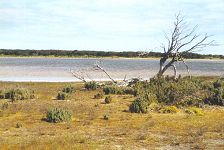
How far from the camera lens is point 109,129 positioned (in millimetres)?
17250

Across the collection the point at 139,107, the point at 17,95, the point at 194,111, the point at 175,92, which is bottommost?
the point at 17,95

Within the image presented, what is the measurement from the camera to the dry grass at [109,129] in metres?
14.3

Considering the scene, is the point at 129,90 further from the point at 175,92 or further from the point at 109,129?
the point at 109,129

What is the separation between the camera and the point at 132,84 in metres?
33.8

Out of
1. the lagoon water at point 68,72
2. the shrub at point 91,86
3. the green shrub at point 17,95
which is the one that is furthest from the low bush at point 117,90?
the green shrub at point 17,95

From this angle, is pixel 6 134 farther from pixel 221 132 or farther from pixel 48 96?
pixel 48 96

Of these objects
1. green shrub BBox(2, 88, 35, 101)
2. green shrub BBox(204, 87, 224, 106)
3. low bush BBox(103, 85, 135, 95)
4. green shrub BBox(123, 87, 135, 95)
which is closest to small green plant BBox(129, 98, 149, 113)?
green shrub BBox(204, 87, 224, 106)

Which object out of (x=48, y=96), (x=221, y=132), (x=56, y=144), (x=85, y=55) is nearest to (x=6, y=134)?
(x=56, y=144)

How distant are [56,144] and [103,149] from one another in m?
1.38

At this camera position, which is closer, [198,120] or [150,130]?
[150,130]

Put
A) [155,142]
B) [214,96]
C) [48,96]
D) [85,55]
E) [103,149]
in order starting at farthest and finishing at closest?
[85,55] < [48,96] < [214,96] < [155,142] < [103,149]

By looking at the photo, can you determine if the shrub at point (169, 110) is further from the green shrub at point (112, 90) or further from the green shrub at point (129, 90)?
the green shrub at point (112, 90)

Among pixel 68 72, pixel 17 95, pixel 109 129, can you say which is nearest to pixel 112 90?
pixel 17 95

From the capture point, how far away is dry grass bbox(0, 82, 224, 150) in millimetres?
14266
